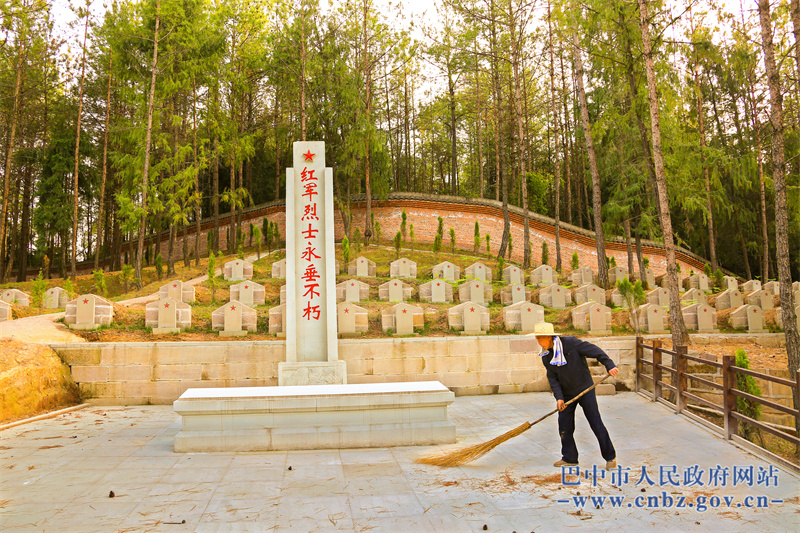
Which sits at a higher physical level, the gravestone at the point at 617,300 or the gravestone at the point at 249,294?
the gravestone at the point at 249,294

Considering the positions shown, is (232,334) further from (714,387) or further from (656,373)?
(714,387)

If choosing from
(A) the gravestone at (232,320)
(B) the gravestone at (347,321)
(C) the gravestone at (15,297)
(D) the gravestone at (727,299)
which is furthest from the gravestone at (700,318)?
(C) the gravestone at (15,297)

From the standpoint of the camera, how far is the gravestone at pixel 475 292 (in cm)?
1384

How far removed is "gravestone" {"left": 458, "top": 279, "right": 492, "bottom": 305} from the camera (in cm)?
1384

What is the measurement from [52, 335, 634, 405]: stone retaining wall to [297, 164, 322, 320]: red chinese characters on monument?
4.75 feet

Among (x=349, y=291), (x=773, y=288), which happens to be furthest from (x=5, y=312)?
(x=773, y=288)

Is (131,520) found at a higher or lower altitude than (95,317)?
lower

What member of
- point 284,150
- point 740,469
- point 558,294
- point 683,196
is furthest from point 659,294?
point 284,150

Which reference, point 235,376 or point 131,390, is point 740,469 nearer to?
point 235,376

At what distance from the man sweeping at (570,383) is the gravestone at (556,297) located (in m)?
9.22

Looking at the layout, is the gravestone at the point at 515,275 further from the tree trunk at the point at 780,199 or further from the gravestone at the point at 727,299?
the tree trunk at the point at 780,199

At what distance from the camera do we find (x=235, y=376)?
8680 millimetres

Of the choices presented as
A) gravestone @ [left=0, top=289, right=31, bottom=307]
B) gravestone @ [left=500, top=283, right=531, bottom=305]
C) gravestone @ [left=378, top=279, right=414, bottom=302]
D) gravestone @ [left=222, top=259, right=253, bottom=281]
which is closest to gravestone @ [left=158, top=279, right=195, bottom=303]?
gravestone @ [left=222, top=259, right=253, bottom=281]

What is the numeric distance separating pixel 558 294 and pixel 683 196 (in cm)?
572
